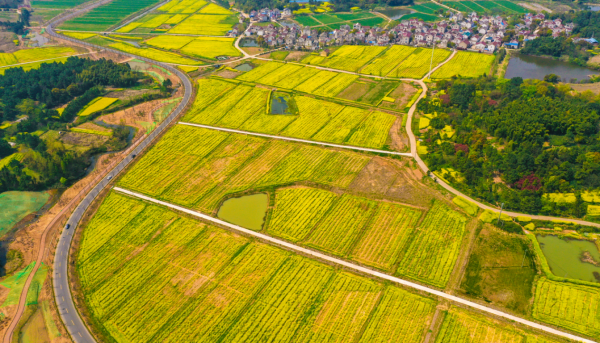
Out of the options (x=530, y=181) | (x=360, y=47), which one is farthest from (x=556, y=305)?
(x=360, y=47)

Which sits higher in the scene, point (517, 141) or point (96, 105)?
point (96, 105)

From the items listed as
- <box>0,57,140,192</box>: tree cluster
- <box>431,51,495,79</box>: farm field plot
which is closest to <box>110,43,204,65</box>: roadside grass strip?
<box>0,57,140,192</box>: tree cluster

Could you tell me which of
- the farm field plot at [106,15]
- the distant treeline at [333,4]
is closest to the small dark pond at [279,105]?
the distant treeline at [333,4]

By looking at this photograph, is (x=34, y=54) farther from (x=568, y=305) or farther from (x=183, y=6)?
(x=568, y=305)

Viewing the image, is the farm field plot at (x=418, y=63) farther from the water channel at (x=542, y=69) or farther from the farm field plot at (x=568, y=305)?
the farm field plot at (x=568, y=305)

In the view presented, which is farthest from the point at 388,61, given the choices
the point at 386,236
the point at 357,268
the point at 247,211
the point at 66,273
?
the point at 66,273

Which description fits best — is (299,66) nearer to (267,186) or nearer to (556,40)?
(267,186)

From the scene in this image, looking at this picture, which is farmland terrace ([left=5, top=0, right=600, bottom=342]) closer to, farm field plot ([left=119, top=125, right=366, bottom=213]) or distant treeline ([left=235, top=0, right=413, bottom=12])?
farm field plot ([left=119, top=125, right=366, bottom=213])
